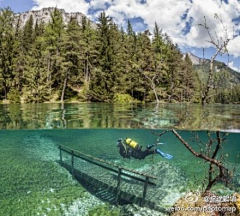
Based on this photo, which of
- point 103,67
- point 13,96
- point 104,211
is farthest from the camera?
point 103,67

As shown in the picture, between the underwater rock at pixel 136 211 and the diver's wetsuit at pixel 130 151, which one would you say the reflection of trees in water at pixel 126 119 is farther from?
the underwater rock at pixel 136 211

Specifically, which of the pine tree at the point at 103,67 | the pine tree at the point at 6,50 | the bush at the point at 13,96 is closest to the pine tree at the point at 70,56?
the pine tree at the point at 103,67

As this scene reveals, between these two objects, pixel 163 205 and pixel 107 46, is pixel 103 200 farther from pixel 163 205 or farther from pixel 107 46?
pixel 107 46

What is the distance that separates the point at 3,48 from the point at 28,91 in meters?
9.38

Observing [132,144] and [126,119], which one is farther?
[126,119]

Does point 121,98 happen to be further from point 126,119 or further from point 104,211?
point 104,211

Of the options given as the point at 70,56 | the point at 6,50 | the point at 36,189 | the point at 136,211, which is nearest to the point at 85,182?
the point at 36,189

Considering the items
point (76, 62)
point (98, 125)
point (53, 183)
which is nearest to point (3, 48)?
point (76, 62)

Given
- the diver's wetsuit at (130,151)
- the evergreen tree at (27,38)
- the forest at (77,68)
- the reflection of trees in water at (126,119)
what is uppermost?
the evergreen tree at (27,38)

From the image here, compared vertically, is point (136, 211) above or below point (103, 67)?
below

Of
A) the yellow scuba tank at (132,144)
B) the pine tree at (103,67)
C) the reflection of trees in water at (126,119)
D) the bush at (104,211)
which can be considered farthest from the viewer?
the pine tree at (103,67)

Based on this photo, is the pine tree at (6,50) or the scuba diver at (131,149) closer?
the scuba diver at (131,149)

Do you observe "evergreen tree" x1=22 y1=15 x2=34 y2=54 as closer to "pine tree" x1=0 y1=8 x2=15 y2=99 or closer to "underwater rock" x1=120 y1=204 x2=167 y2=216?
"pine tree" x1=0 y1=8 x2=15 y2=99

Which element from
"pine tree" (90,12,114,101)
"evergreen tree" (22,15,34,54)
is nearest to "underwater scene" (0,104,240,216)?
"pine tree" (90,12,114,101)
